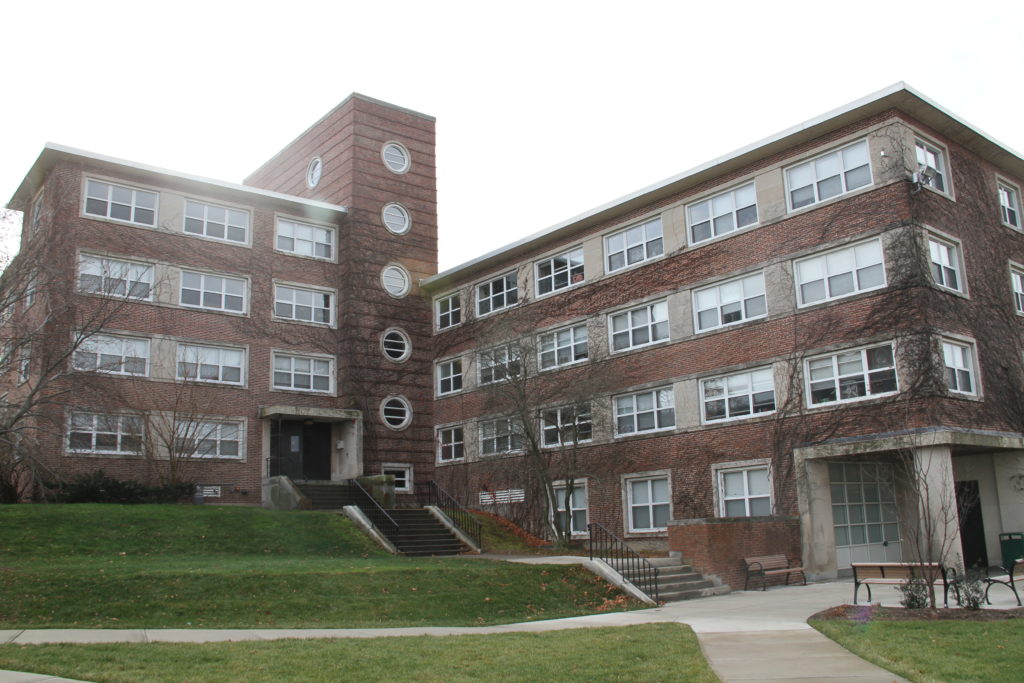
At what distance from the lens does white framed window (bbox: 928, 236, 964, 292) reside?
22.3 m

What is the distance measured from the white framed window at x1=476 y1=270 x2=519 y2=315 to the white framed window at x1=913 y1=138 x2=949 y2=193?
14.0m

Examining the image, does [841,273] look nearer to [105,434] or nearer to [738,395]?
[738,395]

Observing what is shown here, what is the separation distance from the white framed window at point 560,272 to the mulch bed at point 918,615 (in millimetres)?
17146

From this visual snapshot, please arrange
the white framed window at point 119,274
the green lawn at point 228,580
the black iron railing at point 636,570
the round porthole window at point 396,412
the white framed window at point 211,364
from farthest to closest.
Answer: the round porthole window at point 396,412
the white framed window at point 211,364
the white framed window at point 119,274
the black iron railing at point 636,570
the green lawn at point 228,580

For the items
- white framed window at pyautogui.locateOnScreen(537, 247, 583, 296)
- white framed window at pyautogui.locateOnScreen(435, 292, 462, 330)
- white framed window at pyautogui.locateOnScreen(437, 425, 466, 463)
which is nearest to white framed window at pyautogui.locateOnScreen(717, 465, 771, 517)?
white framed window at pyautogui.locateOnScreen(537, 247, 583, 296)

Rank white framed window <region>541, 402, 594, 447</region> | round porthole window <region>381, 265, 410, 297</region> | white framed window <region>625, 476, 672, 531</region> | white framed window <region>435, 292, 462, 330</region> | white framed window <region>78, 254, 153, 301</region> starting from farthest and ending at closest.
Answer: white framed window <region>435, 292, 462, 330</region> < round porthole window <region>381, 265, 410, 297</region> < white framed window <region>541, 402, 594, 447</region> < white framed window <region>78, 254, 153, 301</region> < white framed window <region>625, 476, 672, 531</region>

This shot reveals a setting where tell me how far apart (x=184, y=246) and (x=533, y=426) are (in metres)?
13.3

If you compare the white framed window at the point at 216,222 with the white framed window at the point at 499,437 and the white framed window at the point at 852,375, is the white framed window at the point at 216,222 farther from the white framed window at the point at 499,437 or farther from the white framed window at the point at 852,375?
the white framed window at the point at 852,375

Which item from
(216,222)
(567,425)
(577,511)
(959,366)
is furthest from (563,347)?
(216,222)

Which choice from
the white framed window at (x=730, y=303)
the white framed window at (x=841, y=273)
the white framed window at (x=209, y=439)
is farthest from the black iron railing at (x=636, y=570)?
the white framed window at (x=209, y=439)

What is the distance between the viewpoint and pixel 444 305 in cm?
3534

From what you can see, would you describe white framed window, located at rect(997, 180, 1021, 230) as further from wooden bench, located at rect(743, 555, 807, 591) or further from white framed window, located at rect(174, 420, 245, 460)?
white framed window, located at rect(174, 420, 245, 460)

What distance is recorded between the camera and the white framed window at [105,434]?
1059 inches

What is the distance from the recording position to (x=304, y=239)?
110 ft
